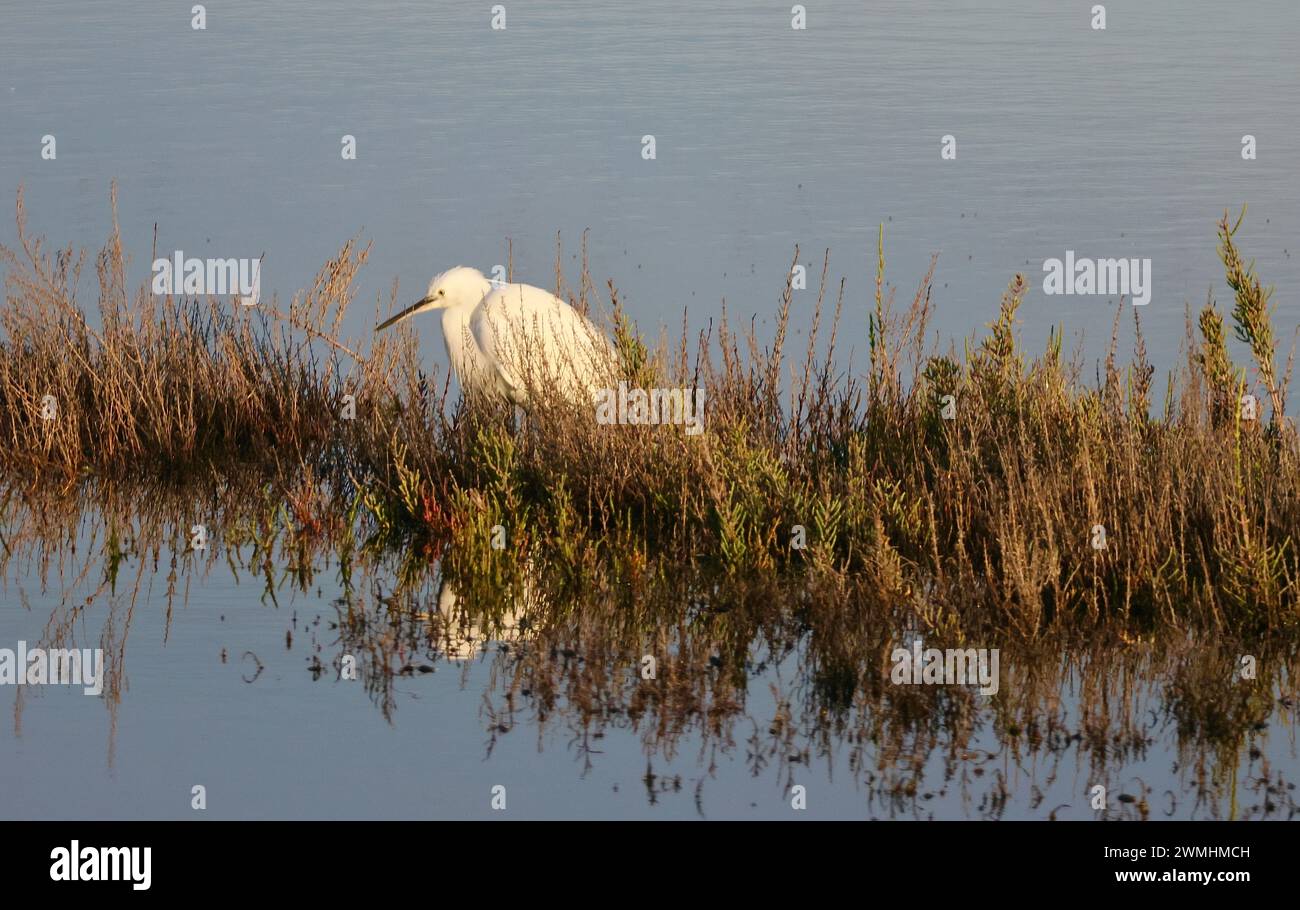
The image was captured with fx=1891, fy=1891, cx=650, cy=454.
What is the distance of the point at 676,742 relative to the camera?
5836mm

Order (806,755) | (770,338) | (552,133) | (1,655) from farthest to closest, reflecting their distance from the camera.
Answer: (552,133) → (770,338) → (1,655) → (806,755)

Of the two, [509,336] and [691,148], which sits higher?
[691,148]

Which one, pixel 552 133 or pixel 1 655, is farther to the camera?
pixel 552 133

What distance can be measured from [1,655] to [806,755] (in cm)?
300

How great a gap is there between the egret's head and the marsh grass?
518mm

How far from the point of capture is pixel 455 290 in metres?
9.81

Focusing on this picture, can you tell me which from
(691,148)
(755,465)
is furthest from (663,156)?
(755,465)

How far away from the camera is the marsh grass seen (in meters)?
6.69

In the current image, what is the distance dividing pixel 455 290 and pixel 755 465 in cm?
285

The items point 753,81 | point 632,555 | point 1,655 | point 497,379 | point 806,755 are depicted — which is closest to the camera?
point 806,755

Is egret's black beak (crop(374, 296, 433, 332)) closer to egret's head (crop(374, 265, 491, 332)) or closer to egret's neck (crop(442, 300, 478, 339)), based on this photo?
egret's head (crop(374, 265, 491, 332))

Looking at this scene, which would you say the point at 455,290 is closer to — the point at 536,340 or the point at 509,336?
the point at 509,336

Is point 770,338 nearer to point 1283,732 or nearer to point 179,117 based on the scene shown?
point 1283,732

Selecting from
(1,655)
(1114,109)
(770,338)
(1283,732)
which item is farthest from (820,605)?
(1114,109)
